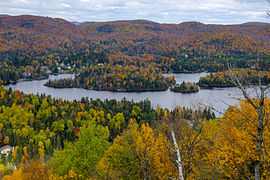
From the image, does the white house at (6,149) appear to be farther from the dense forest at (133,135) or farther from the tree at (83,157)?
the tree at (83,157)

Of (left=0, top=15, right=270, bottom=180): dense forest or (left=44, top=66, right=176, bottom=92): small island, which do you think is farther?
(left=44, top=66, right=176, bottom=92): small island

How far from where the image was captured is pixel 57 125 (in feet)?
187

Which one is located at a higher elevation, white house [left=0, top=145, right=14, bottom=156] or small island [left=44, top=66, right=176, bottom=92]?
small island [left=44, top=66, right=176, bottom=92]

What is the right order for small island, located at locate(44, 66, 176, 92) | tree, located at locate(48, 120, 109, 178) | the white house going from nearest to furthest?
tree, located at locate(48, 120, 109, 178), the white house, small island, located at locate(44, 66, 176, 92)

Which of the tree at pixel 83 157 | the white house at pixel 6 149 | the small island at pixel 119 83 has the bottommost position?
the white house at pixel 6 149

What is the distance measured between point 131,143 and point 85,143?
342 cm

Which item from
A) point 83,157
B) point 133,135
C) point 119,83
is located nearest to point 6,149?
point 83,157

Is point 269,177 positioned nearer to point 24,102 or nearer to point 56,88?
point 24,102

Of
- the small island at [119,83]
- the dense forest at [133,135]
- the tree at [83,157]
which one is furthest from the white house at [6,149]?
the small island at [119,83]

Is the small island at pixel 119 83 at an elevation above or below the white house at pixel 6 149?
above

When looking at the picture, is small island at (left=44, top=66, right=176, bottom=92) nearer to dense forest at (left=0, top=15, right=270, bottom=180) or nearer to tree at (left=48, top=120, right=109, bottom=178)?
dense forest at (left=0, top=15, right=270, bottom=180)

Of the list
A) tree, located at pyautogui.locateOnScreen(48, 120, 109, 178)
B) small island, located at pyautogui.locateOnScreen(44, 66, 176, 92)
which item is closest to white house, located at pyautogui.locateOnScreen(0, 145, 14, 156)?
tree, located at pyautogui.locateOnScreen(48, 120, 109, 178)

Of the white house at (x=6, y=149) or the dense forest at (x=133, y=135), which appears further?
the white house at (x=6, y=149)

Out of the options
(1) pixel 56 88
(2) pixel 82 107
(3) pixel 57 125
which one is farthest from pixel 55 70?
(3) pixel 57 125
